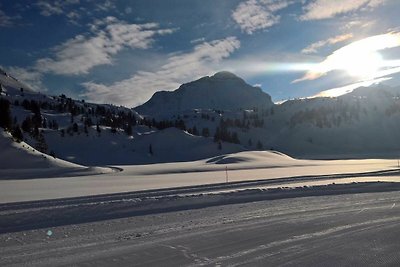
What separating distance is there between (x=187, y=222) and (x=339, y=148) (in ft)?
648

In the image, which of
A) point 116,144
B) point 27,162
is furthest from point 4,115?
point 116,144

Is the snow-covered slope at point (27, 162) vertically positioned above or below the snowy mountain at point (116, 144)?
below

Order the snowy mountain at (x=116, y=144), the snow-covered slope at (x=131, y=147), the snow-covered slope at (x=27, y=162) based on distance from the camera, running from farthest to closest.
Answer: the snow-covered slope at (x=131, y=147)
the snowy mountain at (x=116, y=144)
the snow-covered slope at (x=27, y=162)

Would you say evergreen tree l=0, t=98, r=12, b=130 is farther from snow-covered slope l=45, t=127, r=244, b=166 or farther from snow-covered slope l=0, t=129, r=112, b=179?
snow-covered slope l=45, t=127, r=244, b=166

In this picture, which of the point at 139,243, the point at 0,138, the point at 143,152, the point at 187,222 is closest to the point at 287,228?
the point at 187,222

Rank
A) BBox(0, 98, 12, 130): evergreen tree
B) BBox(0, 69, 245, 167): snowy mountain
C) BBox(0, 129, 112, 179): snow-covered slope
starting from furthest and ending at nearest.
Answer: BBox(0, 69, 245, 167): snowy mountain
BBox(0, 98, 12, 130): evergreen tree
BBox(0, 129, 112, 179): snow-covered slope

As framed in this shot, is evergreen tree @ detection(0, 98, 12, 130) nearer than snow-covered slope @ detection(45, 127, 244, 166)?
Yes

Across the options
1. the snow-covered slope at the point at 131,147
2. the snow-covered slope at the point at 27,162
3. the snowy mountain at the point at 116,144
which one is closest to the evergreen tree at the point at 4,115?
the snow-covered slope at the point at 27,162

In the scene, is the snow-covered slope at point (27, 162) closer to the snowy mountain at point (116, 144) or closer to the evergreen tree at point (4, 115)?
the evergreen tree at point (4, 115)

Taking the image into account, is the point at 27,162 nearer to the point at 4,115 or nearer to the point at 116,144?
the point at 4,115

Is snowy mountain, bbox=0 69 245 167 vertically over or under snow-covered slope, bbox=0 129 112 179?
over

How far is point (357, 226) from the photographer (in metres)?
11.3

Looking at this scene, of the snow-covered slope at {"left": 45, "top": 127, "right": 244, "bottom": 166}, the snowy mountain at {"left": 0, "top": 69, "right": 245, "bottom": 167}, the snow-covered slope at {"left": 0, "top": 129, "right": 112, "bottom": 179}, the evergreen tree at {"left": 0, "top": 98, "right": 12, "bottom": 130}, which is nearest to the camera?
the snow-covered slope at {"left": 0, "top": 129, "right": 112, "bottom": 179}

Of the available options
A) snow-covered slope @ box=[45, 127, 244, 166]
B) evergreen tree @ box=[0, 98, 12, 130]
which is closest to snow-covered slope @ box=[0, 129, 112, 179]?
evergreen tree @ box=[0, 98, 12, 130]
